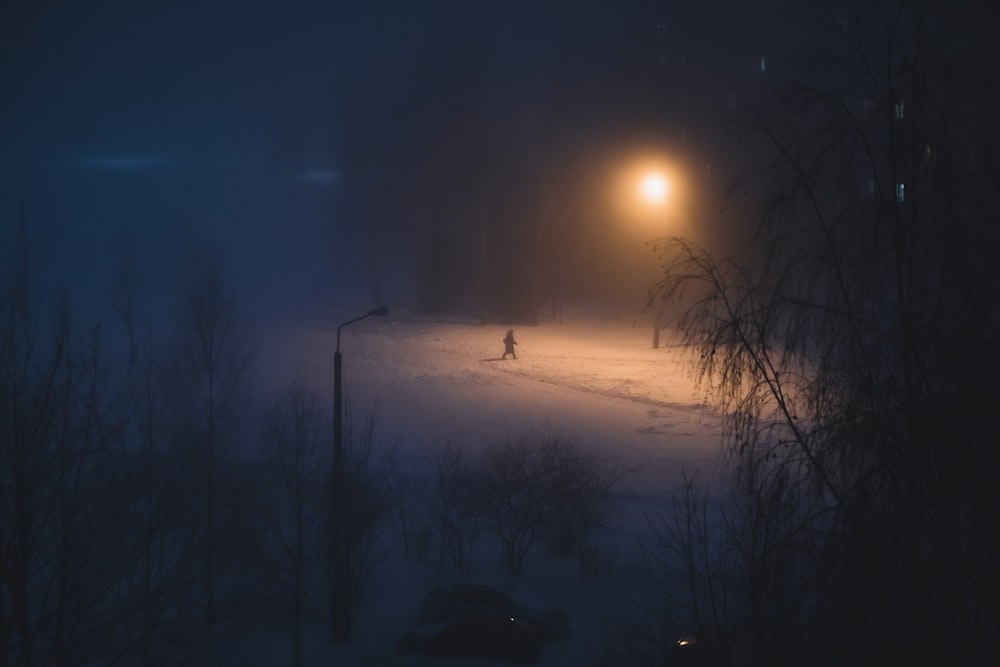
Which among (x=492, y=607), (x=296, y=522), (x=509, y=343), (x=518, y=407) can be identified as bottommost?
(x=492, y=607)

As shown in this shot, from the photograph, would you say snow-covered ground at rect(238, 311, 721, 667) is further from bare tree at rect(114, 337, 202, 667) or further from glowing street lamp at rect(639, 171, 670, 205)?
glowing street lamp at rect(639, 171, 670, 205)

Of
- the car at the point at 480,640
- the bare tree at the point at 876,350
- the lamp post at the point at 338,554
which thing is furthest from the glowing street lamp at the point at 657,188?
the bare tree at the point at 876,350

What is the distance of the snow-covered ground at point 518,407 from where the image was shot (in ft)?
41.7

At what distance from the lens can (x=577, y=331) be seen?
129 feet

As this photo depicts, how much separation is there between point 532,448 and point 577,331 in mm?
21925

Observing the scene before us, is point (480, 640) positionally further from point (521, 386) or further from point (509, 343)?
point (509, 343)

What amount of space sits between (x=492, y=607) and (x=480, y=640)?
54cm

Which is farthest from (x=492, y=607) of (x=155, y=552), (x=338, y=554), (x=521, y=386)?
(x=521, y=386)

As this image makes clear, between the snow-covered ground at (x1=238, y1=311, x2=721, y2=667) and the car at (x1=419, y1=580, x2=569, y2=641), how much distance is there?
0.34 metres

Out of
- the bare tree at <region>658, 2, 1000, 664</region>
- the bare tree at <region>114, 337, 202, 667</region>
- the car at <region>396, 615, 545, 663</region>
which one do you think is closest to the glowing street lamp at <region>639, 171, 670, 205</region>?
the bare tree at <region>114, 337, 202, 667</region>

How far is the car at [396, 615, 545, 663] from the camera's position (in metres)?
11.3

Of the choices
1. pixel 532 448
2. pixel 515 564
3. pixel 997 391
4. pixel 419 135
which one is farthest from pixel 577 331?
pixel 997 391

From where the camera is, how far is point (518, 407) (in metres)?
23.8

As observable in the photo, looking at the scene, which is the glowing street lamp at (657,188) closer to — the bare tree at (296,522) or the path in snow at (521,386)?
the path in snow at (521,386)
